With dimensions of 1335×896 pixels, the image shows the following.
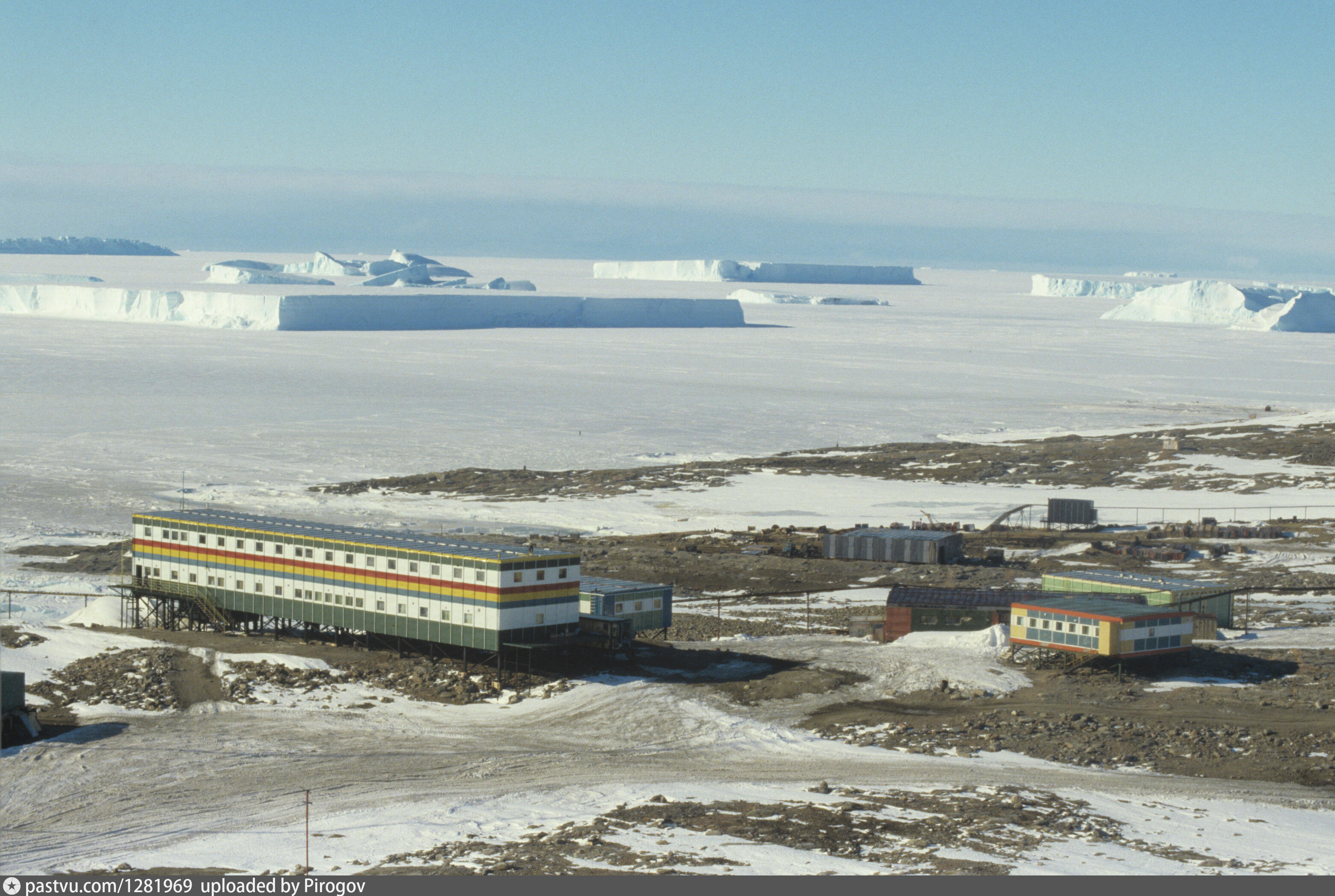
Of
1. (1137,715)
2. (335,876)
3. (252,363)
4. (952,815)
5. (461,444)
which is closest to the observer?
(335,876)

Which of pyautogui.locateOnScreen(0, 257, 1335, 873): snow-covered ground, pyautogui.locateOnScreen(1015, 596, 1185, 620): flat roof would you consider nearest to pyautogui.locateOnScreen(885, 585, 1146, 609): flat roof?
pyautogui.locateOnScreen(1015, 596, 1185, 620): flat roof

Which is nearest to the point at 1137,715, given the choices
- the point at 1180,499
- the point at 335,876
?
the point at 335,876

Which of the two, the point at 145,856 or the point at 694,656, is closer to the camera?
the point at 145,856

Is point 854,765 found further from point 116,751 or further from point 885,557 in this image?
point 885,557

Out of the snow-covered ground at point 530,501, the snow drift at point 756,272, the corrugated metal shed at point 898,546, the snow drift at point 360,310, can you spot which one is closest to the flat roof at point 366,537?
the snow-covered ground at point 530,501

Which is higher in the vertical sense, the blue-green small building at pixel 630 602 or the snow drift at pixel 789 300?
the snow drift at pixel 789 300

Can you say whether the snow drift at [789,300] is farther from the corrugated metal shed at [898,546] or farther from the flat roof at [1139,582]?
the flat roof at [1139,582]
